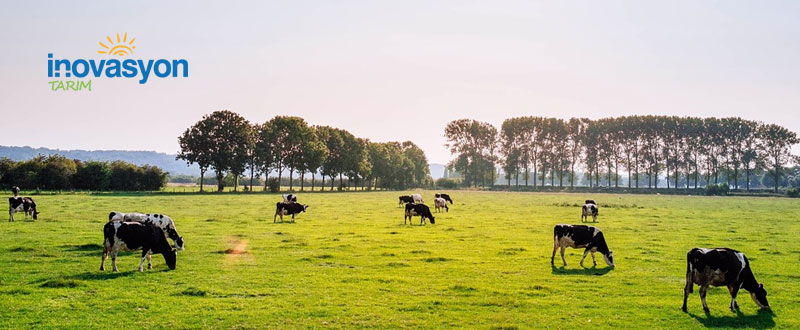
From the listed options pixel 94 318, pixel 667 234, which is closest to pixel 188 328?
pixel 94 318

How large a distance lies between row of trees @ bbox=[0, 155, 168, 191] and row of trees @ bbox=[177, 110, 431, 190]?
337 inches

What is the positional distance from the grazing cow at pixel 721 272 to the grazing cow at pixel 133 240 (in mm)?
15866

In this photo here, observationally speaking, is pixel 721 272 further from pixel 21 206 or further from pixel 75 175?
pixel 75 175

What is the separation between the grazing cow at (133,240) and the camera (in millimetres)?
16938

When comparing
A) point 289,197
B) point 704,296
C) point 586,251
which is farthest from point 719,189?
point 704,296

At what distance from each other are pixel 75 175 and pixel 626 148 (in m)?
130

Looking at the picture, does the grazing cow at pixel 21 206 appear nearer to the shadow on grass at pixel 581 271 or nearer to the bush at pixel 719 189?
the shadow on grass at pixel 581 271

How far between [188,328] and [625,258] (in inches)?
668

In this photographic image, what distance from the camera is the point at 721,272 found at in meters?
12.6

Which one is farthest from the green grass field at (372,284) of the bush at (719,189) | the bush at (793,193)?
the bush at (793,193)

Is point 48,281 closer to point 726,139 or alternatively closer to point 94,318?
point 94,318

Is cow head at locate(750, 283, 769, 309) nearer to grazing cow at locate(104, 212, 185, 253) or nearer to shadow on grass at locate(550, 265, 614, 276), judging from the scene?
shadow on grass at locate(550, 265, 614, 276)

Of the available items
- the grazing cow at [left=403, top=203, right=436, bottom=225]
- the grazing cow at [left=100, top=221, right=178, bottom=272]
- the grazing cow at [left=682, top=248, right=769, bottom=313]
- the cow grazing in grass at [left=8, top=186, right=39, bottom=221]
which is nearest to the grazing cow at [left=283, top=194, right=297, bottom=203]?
the grazing cow at [left=403, top=203, right=436, bottom=225]

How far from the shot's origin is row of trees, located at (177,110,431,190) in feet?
309
